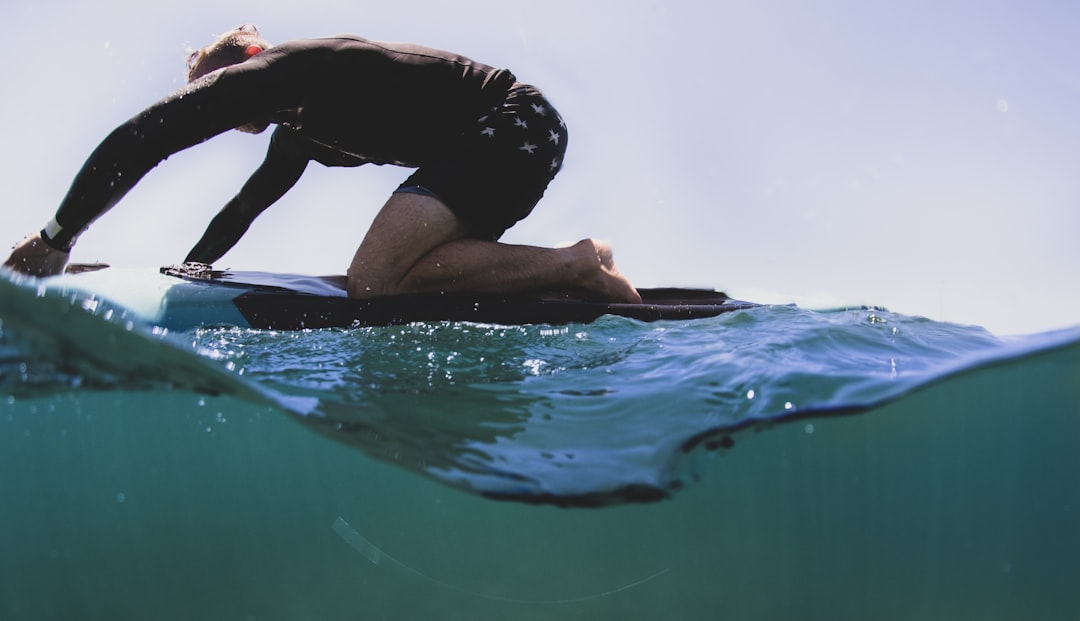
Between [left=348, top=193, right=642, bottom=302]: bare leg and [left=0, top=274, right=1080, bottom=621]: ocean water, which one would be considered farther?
[left=348, top=193, right=642, bottom=302]: bare leg

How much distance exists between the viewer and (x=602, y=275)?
3744 millimetres

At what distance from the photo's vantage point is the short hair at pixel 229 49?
3412mm

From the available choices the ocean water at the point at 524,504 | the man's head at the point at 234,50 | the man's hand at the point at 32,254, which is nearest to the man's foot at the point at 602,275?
the ocean water at the point at 524,504

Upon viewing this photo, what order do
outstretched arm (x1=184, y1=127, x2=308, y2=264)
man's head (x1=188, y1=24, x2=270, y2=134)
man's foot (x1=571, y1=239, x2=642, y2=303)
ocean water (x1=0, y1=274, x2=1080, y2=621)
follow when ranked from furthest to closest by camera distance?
outstretched arm (x1=184, y1=127, x2=308, y2=264)
man's foot (x1=571, y1=239, x2=642, y2=303)
man's head (x1=188, y1=24, x2=270, y2=134)
ocean water (x1=0, y1=274, x2=1080, y2=621)

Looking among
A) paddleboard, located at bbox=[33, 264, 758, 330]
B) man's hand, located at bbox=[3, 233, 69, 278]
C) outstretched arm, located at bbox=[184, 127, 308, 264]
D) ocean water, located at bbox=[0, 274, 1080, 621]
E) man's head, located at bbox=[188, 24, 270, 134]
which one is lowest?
ocean water, located at bbox=[0, 274, 1080, 621]

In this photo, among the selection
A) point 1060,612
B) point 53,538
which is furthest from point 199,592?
point 1060,612

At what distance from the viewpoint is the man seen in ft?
10.3

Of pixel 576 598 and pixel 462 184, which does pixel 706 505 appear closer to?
pixel 576 598

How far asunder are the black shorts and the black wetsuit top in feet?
0.26

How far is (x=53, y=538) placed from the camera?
8.66ft

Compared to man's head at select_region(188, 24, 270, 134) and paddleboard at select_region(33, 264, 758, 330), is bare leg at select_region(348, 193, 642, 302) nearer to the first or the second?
paddleboard at select_region(33, 264, 758, 330)

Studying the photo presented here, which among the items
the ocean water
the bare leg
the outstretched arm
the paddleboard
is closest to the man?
the bare leg

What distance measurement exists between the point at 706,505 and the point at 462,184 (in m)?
1.80

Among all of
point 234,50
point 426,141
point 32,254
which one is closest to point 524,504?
point 426,141
